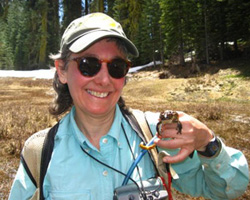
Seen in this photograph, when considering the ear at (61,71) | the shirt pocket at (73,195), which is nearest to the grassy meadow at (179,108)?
the ear at (61,71)

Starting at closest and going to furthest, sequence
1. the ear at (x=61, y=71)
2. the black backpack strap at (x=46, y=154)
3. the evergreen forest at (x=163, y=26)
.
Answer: the black backpack strap at (x=46, y=154) → the ear at (x=61, y=71) → the evergreen forest at (x=163, y=26)

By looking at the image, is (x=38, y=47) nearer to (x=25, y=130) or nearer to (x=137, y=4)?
(x=137, y=4)

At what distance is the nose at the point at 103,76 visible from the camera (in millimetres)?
1913

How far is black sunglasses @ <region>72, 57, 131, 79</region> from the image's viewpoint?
189cm

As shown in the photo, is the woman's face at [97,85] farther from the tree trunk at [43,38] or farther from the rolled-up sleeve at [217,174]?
the tree trunk at [43,38]

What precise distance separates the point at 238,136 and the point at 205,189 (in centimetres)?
566

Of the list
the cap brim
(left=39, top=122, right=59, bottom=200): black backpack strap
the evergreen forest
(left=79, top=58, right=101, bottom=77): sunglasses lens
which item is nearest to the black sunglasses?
(left=79, top=58, right=101, bottom=77): sunglasses lens

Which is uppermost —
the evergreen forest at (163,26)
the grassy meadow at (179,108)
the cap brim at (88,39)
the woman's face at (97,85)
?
the evergreen forest at (163,26)

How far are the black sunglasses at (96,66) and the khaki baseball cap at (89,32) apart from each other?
0.38ft

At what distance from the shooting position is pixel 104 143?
1.88 meters

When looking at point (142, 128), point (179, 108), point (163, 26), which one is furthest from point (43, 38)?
point (142, 128)

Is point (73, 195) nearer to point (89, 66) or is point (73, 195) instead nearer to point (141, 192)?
point (141, 192)

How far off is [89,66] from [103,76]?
0.45ft

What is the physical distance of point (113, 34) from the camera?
5.99 feet
